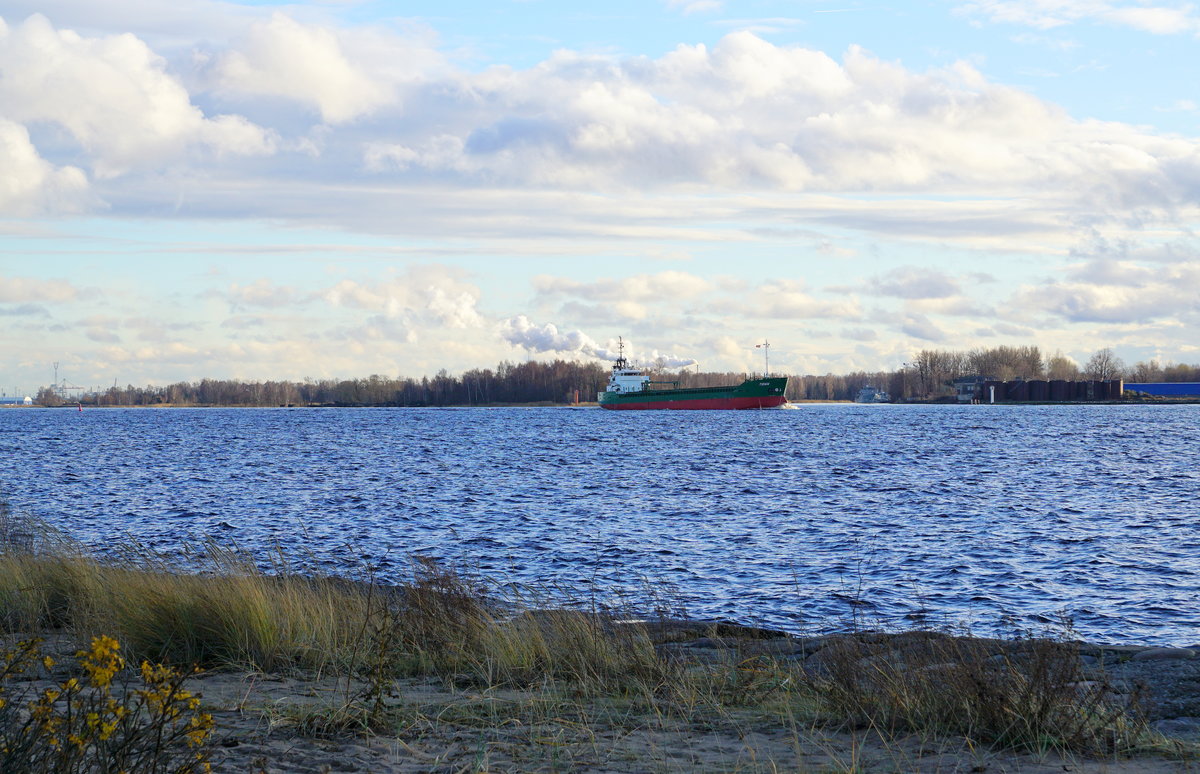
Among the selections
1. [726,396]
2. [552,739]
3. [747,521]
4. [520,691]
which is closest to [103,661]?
[552,739]

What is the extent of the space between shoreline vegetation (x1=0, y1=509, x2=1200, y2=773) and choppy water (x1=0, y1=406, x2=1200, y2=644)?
3.68 m

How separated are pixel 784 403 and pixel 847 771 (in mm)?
159328

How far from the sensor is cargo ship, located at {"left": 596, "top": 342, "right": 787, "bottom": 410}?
15100cm

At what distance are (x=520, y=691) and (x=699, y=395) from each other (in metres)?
144

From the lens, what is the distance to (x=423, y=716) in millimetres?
7684

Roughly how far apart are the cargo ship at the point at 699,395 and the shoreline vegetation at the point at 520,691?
139 metres

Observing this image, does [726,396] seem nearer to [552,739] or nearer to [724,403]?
[724,403]

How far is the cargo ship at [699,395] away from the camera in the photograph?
151m

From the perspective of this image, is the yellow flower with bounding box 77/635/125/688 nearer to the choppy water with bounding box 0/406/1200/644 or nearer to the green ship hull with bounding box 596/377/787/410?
the choppy water with bounding box 0/406/1200/644

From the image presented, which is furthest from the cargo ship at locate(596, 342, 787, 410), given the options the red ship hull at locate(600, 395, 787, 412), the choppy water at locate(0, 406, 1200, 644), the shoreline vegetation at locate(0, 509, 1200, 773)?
the shoreline vegetation at locate(0, 509, 1200, 773)

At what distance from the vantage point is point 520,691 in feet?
29.0

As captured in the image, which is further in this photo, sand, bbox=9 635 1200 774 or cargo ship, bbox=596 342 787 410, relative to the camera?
cargo ship, bbox=596 342 787 410

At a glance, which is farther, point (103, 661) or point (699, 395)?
point (699, 395)

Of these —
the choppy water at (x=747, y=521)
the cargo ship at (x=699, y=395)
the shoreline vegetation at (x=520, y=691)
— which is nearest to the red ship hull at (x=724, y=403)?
the cargo ship at (x=699, y=395)
